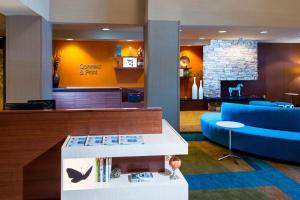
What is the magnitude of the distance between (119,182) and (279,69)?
33.8ft

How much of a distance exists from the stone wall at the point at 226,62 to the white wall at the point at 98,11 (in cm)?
496

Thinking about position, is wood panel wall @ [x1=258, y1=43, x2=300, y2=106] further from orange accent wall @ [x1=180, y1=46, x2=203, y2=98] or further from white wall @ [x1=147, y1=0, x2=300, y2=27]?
white wall @ [x1=147, y1=0, x2=300, y2=27]

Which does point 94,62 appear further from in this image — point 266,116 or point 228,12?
point 266,116

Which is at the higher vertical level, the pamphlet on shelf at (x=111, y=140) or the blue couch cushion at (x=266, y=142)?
the pamphlet on shelf at (x=111, y=140)

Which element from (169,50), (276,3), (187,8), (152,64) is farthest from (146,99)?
(276,3)

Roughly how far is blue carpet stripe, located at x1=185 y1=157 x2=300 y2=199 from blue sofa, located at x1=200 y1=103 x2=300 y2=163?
0.53m

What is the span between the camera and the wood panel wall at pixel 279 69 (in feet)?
36.0

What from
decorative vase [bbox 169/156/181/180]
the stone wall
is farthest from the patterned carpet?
the stone wall

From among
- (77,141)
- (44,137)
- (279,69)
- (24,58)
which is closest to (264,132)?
(77,141)

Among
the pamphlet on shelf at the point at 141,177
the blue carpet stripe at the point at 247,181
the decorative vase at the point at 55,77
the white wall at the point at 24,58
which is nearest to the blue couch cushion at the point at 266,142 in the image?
the blue carpet stripe at the point at 247,181

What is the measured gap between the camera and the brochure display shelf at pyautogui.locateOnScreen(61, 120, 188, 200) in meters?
2.43

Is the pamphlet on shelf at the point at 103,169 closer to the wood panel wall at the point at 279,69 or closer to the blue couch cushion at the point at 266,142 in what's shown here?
the blue couch cushion at the point at 266,142

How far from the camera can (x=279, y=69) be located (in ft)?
36.3

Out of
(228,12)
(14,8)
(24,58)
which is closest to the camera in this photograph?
(14,8)
